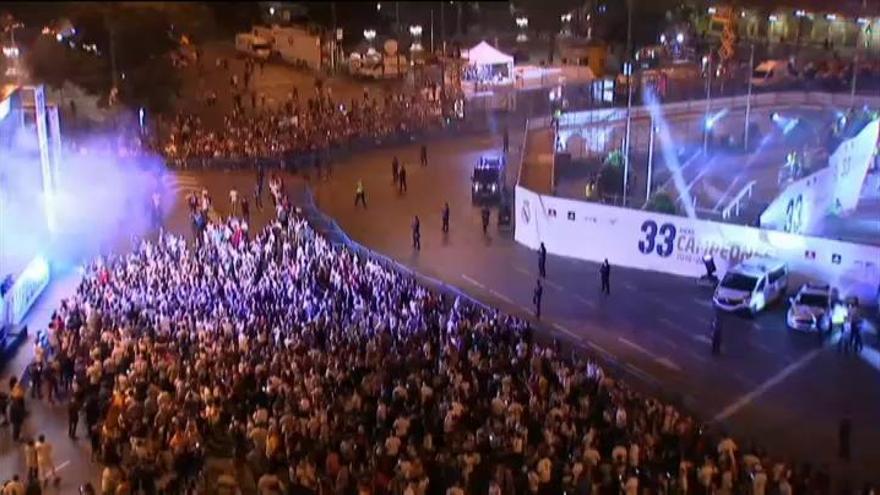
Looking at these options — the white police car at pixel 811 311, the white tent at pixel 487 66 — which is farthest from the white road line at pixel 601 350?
the white tent at pixel 487 66

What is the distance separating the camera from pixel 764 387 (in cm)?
2034

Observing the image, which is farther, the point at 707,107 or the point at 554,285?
the point at 707,107

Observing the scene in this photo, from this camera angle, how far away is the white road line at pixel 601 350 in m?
21.5

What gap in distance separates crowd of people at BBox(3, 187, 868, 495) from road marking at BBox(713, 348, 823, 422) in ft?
7.79

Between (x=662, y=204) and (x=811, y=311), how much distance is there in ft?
21.1

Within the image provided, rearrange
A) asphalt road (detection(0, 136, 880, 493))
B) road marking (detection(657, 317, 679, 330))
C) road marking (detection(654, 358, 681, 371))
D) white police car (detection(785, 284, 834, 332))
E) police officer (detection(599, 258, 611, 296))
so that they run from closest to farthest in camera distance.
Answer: asphalt road (detection(0, 136, 880, 493)) → road marking (detection(654, 358, 681, 371)) → white police car (detection(785, 284, 834, 332)) → road marking (detection(657, 317, 679, 330)) → police officer (detection(599, 258, 611, 296))

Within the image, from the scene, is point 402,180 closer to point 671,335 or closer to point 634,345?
point 671,335

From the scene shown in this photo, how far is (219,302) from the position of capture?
21250 millimetres

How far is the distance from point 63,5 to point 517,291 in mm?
20945

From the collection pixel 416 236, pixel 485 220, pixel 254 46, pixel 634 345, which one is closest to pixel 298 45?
pixel 254 46

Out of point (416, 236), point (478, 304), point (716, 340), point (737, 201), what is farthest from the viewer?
point (737, 201)

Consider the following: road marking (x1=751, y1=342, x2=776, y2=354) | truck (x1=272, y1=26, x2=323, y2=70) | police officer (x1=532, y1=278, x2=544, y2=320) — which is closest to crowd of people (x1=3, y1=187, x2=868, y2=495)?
police officer (x1=532, y1=278, x2=544, y2=320)

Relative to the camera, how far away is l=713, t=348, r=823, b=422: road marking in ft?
63.2

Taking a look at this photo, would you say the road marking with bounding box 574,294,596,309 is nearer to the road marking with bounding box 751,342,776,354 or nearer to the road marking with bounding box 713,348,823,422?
the road marking with bounding box 751,342,776,354
